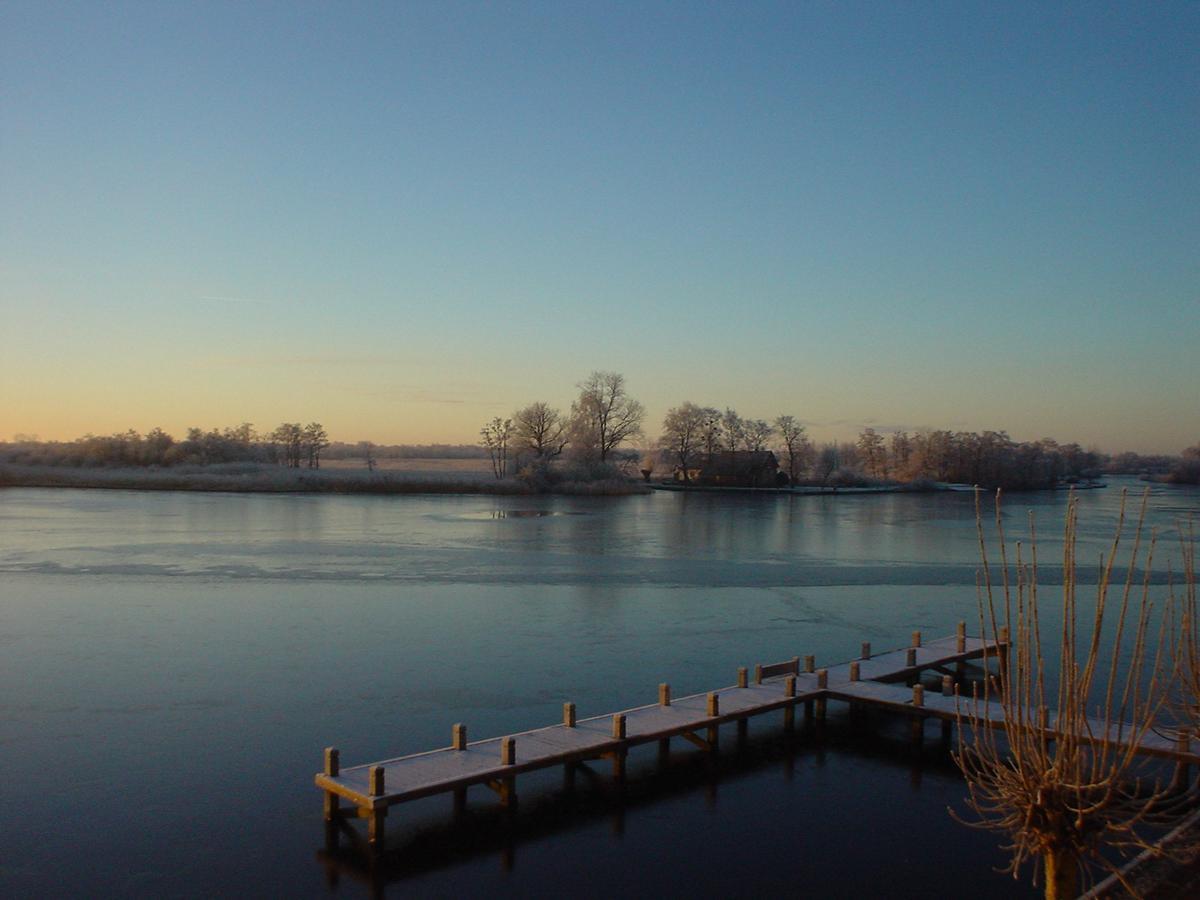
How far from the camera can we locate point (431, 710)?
1445 centimetres

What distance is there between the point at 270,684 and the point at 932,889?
10.6 metres

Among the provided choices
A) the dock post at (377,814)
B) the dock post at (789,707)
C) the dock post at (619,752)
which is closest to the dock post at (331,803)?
the dock post at (377,814)

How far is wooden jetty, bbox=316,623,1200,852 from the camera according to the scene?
10.6 m

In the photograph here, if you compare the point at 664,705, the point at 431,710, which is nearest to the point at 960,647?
the point at 664,705

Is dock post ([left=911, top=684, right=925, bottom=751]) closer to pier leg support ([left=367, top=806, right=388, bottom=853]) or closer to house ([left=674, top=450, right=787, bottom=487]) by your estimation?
pier leg support ([left=367, top=806, right=388, bottom=853])

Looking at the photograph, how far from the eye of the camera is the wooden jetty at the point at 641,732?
1057cm

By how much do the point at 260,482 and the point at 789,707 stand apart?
62.6 m

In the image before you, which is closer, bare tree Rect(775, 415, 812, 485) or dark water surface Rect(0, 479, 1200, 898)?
dark water surface Rect(0, 479, 1200, 898)

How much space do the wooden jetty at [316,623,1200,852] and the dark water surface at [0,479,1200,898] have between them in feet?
1.51

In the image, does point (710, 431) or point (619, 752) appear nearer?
point (619, 752)

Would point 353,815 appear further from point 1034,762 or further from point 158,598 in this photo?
point 158,598

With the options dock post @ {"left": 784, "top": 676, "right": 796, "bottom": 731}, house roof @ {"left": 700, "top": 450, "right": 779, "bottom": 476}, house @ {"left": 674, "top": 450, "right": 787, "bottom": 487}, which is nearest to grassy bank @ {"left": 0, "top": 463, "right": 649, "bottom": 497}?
house @ {"left": 674, "top": 450, "right": 787, "bottom": 487}

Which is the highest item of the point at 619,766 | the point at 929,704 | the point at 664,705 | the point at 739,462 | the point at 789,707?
the point at 739,462

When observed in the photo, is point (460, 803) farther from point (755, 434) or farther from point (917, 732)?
point (755, 434)
